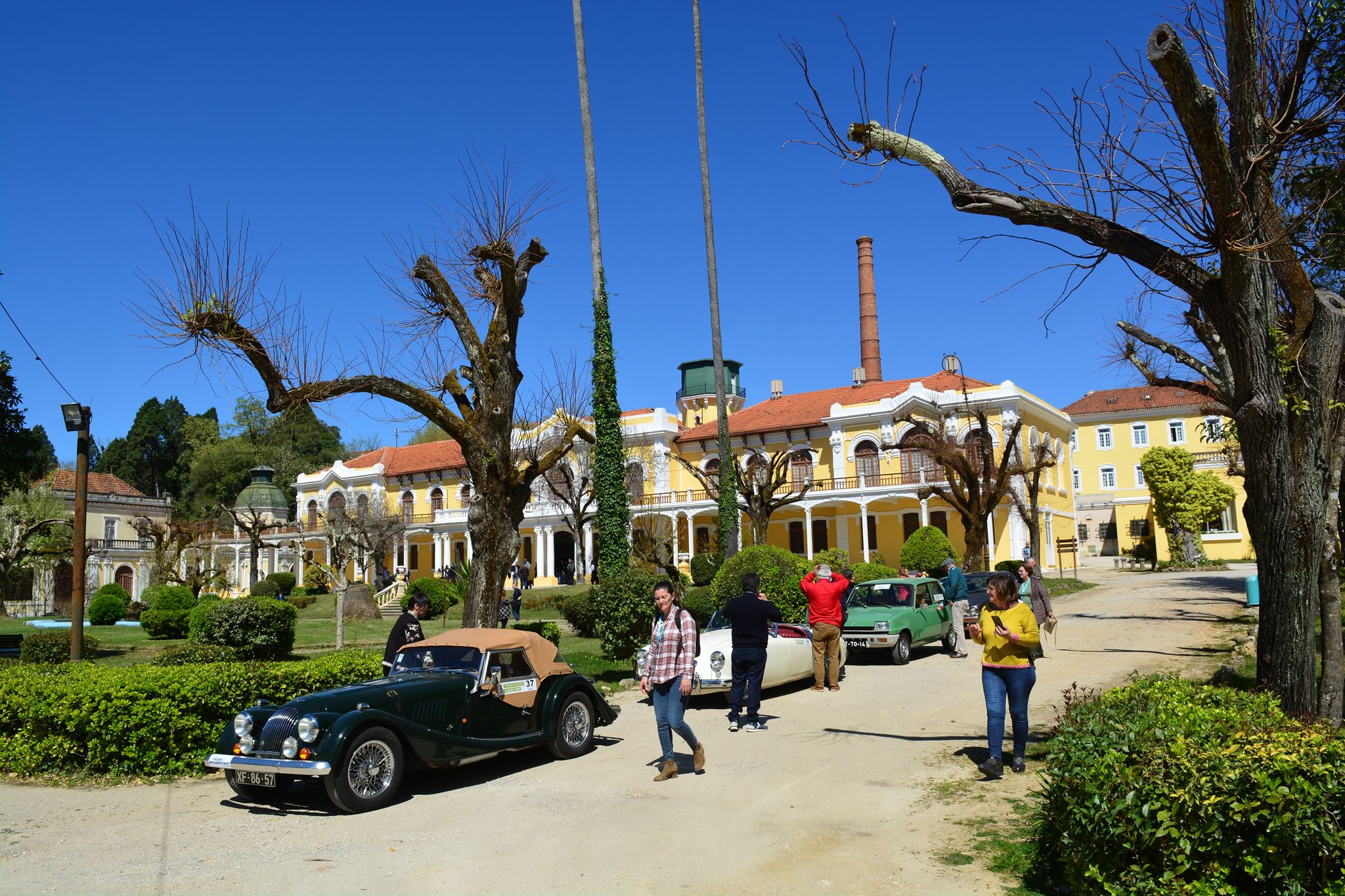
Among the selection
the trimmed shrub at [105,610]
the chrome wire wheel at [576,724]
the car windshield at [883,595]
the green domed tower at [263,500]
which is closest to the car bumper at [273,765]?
the chrome wire wheel at [576,724]

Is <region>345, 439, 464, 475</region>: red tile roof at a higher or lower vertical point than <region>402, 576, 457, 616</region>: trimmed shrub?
higher

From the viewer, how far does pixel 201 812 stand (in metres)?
7.44

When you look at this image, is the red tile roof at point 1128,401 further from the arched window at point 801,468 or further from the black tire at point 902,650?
the black tire at point 902,650

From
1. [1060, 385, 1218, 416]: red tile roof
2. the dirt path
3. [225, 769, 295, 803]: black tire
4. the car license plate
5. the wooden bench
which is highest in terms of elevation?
[1060, 385, 1218, 416]: red tile roof

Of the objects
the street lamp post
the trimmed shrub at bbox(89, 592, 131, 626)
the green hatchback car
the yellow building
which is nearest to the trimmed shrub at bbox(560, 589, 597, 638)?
the green hatchback car

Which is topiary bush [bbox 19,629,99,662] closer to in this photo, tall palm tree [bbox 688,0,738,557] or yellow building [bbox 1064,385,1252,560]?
tall palm tree [bbox 688,0,738,557]

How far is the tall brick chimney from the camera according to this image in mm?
47906

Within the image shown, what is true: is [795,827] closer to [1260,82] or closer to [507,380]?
[1260,82]

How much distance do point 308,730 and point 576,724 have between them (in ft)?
9.41

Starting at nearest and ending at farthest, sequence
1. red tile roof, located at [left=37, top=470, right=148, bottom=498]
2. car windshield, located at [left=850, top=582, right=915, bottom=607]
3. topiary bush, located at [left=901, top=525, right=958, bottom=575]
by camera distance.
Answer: car windshield, located at [left=850, top=582, right=915, bottom=607]
topiary bush, located at [left=901, top=525, right=958, bottom=575]
red tile roof, located at [left=37, top=470, right=148, bottom=498]

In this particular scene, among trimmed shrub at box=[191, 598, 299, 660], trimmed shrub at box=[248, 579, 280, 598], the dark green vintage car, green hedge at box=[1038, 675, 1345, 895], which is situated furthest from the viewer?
trimmed shrub at box=[248, 579, 280, 598]

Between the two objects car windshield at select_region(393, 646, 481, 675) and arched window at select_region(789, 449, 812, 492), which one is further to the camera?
arched window at select_region(789, 449, 812, 492)

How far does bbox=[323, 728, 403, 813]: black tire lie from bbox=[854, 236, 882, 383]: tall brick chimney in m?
42.6

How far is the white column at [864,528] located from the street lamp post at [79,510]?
32.9m
